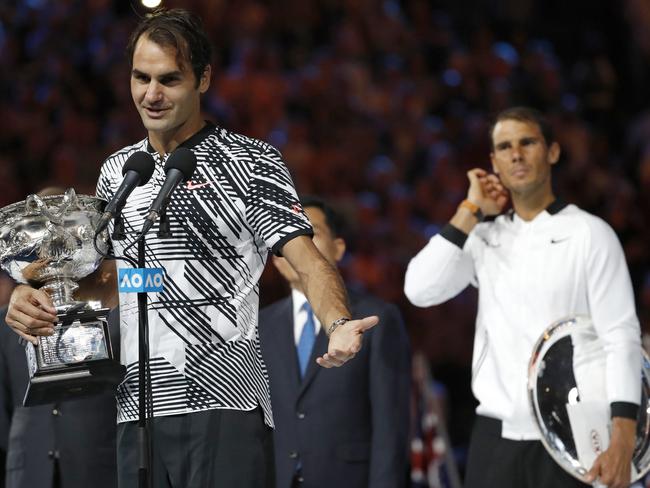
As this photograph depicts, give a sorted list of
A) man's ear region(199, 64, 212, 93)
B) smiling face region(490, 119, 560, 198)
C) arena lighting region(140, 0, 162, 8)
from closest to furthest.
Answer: man's ear region(199, 64, 212, 93) < arena lighting region(140, 0, 162, 8) < smiling face region(490, 119, 560, 198)

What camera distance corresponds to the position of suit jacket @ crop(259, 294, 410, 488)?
3975 mm

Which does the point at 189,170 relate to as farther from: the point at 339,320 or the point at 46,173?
the point at 46,173

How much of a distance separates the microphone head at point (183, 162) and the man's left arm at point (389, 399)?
6.12 ft

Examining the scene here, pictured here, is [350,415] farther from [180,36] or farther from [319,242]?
[180,36]

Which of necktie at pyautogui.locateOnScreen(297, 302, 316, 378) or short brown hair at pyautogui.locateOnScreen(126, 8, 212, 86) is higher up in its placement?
short brown hair at pyautogui.locateOnScreen(126, 8, 212, 86)

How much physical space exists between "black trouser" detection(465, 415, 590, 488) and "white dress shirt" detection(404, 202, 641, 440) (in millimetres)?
38

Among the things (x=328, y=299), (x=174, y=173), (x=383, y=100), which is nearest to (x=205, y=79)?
(x=174, y=173)

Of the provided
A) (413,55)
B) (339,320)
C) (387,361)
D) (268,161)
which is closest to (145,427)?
(339,320)

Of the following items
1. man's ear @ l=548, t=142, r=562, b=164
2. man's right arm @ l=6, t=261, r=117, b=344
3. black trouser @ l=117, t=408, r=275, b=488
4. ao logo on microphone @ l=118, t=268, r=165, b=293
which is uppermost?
man's ear @ l=548, t=142, r=562, b=164

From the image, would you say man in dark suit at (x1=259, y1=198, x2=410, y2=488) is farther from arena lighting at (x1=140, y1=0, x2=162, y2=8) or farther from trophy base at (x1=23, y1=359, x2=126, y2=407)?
trophy base at (x1=23, y1=359, x2=126, y2=407)

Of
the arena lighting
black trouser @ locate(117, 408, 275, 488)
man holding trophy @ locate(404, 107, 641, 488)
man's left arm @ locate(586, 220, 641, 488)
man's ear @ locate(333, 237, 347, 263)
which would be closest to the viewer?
black trouser @ locate(117, 408, 275, 488)

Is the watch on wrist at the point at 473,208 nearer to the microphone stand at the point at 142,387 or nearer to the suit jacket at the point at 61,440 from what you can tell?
the suit jacket at the point at 61,440

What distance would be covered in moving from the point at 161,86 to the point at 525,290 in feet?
5.28

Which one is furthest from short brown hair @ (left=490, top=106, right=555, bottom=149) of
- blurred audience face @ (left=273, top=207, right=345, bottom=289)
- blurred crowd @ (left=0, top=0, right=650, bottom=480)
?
blurred crowd @ (left=0, top=0, right=650, bottom=480)
